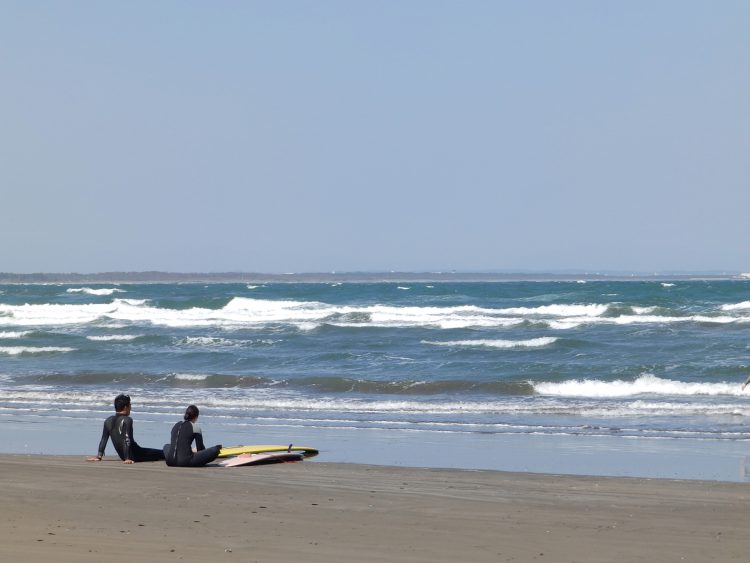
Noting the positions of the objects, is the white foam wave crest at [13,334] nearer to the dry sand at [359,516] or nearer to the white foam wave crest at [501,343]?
the white foam wave crest at [501,343]

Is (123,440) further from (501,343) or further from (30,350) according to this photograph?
(30,350)

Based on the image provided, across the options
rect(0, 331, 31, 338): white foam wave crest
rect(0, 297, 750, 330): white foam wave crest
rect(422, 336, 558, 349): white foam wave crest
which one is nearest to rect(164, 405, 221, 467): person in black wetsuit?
rect(422, 336, 558, 349): white foam wave crest

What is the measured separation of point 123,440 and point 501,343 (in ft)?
63.6

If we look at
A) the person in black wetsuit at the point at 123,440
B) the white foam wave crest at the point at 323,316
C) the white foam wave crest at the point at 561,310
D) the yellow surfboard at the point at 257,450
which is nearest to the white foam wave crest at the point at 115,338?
the white foam wave crest at the point at 323,316

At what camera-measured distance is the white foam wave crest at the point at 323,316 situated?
36250 mm

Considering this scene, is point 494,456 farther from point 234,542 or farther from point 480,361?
point 480,361

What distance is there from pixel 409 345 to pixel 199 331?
1052 centimetres

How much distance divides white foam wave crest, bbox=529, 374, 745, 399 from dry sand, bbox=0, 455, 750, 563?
995cm

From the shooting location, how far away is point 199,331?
36156 mm

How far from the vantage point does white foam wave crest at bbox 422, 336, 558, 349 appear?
1099 inches

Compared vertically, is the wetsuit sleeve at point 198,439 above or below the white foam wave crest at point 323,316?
below

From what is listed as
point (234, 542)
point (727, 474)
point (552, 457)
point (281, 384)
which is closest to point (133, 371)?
point (281, 384)

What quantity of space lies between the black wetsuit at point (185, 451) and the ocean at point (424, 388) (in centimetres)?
133

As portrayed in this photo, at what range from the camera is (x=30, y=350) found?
3008 cm
